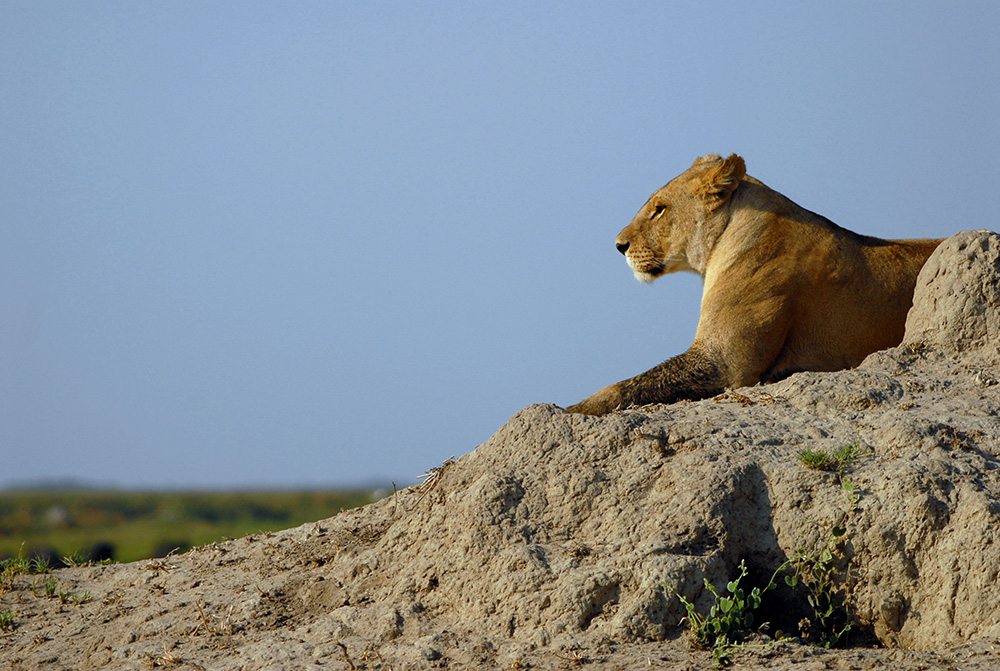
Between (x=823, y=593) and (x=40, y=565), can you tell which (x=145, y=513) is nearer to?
(x=40, y=565)

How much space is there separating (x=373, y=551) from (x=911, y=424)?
10.2 feet

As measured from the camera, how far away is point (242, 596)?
6.57 m

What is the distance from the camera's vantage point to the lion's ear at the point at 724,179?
8773mm

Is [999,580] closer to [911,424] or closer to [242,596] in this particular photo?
[911,424]

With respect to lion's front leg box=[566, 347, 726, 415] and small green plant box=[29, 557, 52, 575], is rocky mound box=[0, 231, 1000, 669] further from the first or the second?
small green plant box=[29, 557, 52, 575]

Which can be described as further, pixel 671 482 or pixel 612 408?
pixel 612 408

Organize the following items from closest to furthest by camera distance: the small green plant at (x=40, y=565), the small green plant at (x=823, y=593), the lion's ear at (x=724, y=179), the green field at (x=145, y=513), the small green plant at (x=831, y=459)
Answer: the small green plant at (x=823, y=593) → the small green plant at (x=831, y=459) → the small green plant at (x=40, y=565) → the lion's ear at (x=724, y=179) → the green field at (x=145, y=513)

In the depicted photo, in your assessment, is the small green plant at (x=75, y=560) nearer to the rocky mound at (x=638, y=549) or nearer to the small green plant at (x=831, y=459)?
the rocky mound at (x=638, y=549)

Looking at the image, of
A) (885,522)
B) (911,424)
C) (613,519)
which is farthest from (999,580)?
(613,519)

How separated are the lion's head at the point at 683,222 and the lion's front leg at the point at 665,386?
1.37 m

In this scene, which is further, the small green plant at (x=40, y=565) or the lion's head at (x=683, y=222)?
the lion's head at (x=683, y=222)

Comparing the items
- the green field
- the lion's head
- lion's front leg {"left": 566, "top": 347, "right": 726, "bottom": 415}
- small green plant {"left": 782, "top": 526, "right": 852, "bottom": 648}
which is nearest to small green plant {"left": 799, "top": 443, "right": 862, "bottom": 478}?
small green plant {"left": 782, "top": 526, "right": 852, "bottom": 648}

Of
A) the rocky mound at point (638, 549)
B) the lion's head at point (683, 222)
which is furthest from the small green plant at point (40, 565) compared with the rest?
the lion's head at point (683, 222)

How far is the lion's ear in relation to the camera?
877 centimetres
